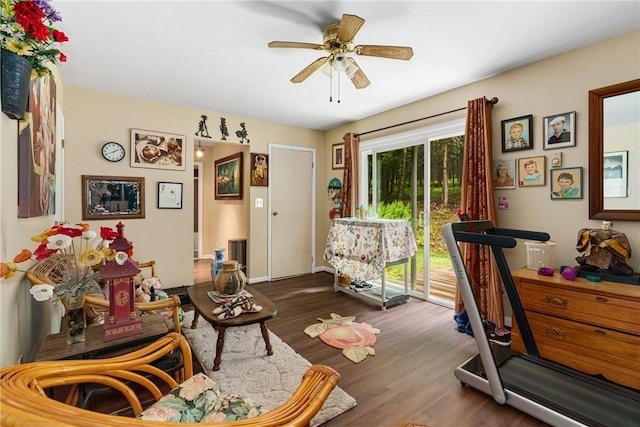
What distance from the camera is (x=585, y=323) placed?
199 centimetres

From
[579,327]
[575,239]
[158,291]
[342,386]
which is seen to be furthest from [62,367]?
[575,239]

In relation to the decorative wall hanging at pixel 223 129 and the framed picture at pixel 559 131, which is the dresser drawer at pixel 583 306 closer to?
the framed picture at pixel 559 131

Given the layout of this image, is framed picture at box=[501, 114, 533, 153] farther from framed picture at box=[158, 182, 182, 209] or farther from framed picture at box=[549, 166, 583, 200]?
framed picture at box=[158, 182, 182, 209]

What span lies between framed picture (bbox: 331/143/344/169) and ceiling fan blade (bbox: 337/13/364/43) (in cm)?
282

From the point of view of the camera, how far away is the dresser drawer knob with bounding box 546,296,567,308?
208cm

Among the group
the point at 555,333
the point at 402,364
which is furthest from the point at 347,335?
the point at 555,333

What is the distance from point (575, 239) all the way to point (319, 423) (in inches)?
99.7

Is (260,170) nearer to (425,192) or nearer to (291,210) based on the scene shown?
(291,210)

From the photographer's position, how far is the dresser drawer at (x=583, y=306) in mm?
1823

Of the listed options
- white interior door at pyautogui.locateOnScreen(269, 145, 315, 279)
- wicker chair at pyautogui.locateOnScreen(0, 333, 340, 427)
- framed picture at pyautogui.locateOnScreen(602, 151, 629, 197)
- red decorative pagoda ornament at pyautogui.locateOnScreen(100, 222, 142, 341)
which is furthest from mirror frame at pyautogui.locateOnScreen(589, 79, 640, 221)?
white interior door at pyautogui.locateOnScreen(269, 145, 315, 279)

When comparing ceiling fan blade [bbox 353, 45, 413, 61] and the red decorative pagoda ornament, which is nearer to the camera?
the red decorative pagoda ornament

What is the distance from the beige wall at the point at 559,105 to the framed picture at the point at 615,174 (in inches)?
4.7

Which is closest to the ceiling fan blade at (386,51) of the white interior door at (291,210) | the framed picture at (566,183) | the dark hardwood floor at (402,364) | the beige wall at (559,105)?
the beige wall at (559,105)

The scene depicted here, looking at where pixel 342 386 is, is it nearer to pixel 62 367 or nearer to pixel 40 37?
pixel 62 367
